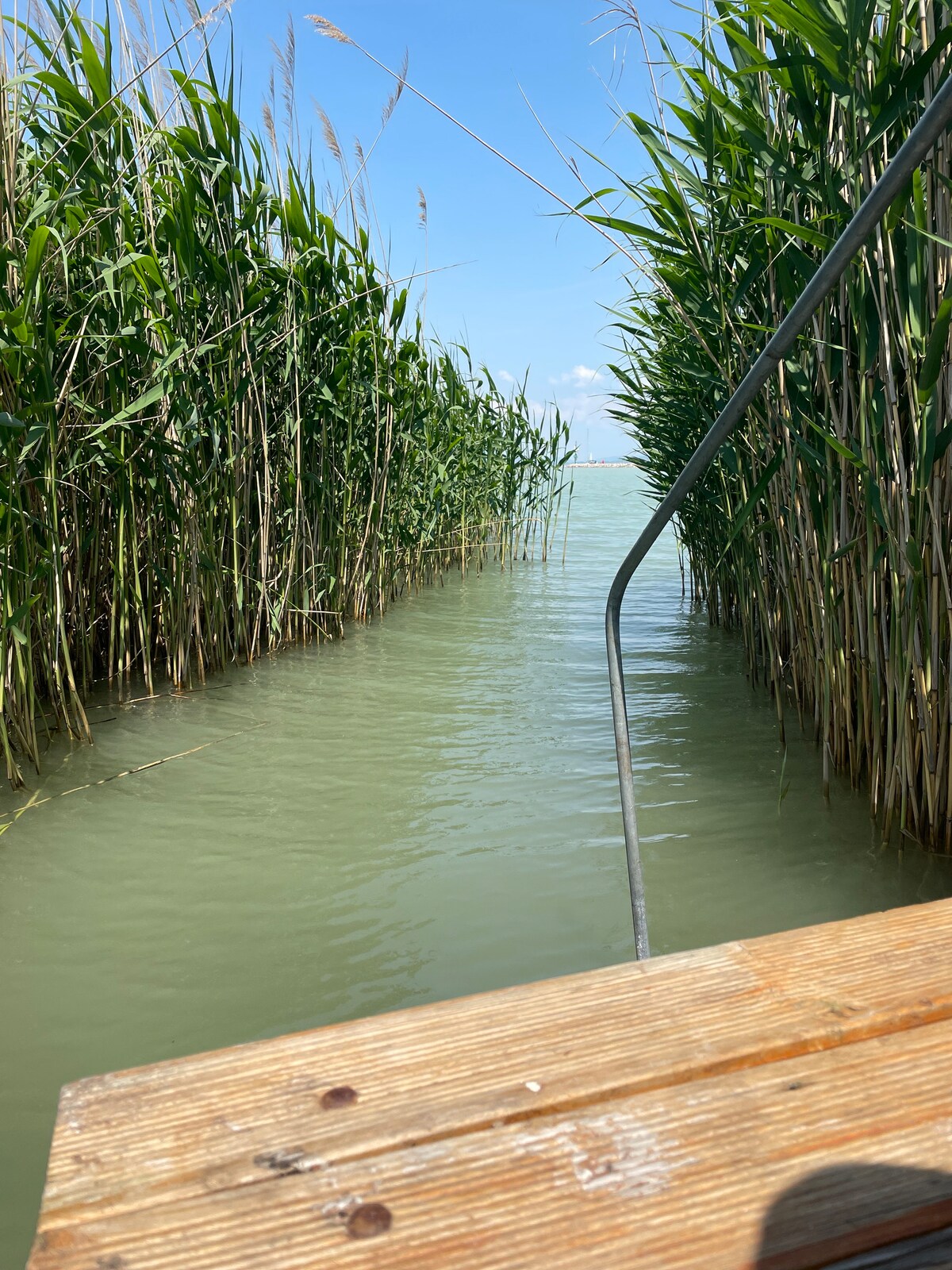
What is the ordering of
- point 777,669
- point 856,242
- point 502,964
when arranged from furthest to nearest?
point 777,669 → point 502,964 → point 856,242

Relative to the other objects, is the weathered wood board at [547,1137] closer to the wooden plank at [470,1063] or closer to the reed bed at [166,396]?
the wooden plank at [470,1063]

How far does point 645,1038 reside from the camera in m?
0.84

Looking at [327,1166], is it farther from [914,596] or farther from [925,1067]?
[914,596]

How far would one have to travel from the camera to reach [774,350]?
102 centimetres

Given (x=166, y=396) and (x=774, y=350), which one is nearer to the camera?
(x=774, y=350)

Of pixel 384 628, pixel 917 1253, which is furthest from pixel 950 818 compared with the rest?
pixel 384 628

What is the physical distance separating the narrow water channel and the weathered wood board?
754 mm

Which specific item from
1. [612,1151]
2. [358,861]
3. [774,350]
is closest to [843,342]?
[774,350]

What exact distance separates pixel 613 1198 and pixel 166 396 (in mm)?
3509

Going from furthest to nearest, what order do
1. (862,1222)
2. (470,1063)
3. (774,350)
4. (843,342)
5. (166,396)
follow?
(166,396)
(843,342)
(774,350)
(470,1063)
(862,1222)

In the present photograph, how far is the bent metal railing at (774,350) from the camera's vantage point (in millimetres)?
877

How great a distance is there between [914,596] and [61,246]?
2.54 metres

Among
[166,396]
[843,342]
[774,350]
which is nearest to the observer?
[774,350]

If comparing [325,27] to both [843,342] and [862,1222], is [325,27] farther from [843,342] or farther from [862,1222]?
[862,1222]
